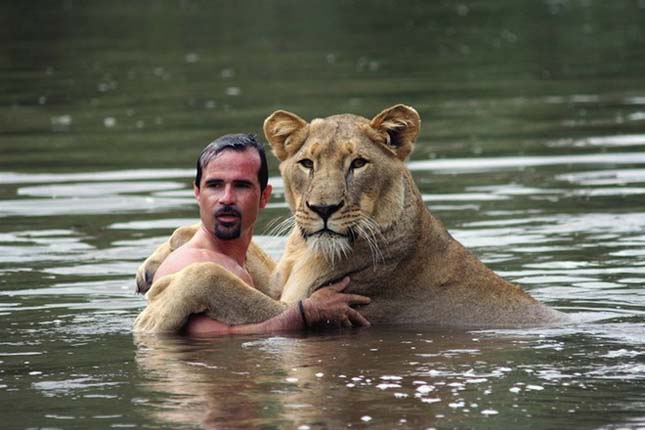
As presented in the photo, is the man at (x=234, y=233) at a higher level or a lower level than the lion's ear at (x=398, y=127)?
lower

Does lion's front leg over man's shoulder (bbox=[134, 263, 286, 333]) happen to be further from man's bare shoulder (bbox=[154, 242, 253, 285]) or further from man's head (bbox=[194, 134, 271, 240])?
man's head (bbox=[194, 134, 271, 240])

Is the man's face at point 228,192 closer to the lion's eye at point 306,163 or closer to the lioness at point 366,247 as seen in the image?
the lioness at point 366,247

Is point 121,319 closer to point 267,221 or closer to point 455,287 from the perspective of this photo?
point 455,287

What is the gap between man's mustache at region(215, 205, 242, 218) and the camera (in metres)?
9.15

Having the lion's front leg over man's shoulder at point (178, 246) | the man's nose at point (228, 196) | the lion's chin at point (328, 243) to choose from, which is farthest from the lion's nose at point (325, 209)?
the lion's front leg over man's shoulder at point (178, 246)

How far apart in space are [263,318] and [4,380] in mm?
1490

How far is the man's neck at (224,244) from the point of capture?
30.5ft

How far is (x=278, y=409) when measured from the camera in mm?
7168

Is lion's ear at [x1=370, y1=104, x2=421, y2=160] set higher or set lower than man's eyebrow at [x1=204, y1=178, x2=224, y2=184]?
higher

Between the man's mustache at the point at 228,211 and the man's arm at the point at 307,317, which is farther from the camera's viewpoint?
the man's mustache at the point at 228,211

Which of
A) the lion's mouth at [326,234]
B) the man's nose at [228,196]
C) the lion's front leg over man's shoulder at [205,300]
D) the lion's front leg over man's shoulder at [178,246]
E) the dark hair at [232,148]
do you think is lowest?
the lion's front leg over man's shoulder at [205,300]

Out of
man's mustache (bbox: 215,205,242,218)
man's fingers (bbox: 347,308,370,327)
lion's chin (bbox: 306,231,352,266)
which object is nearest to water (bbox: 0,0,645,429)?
man's fingers (bbox: 347,308,370,327)

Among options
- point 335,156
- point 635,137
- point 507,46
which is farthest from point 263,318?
point 507,46

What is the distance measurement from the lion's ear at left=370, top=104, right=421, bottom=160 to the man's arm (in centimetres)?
72
